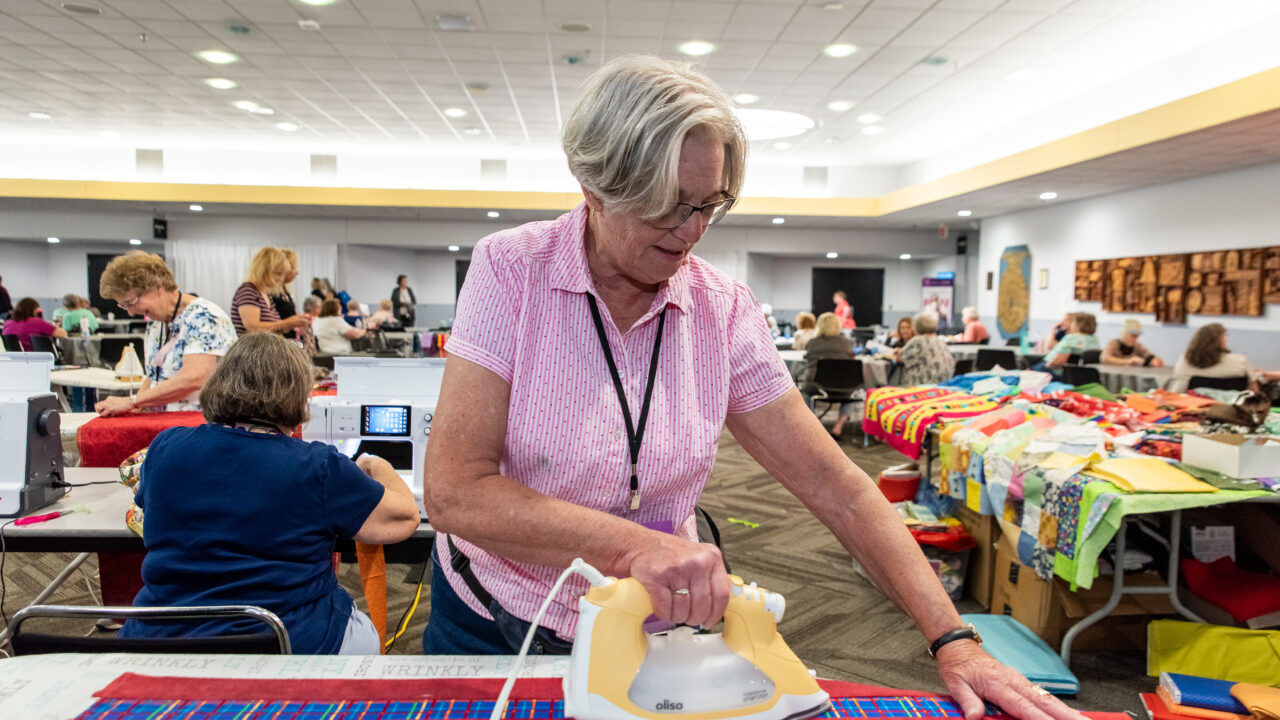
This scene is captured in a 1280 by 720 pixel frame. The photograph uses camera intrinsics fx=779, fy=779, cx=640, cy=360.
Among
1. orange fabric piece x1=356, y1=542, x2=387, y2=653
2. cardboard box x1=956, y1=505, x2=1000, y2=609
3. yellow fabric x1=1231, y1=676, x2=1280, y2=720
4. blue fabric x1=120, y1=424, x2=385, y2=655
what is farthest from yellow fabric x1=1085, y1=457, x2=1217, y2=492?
blue fabric x1=120, y1=424, x2=385, y2=655

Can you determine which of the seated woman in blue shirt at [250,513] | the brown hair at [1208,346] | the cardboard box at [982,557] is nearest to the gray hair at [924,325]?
the brown hair at [1208,346]

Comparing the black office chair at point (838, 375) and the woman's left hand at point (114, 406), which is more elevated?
the woman's left hand at point (114, 406)

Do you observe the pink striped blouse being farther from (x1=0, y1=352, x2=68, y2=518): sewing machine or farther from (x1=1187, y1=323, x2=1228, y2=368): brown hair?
(x1=1187, y1=323, x2=1228, y2=368): brown hair

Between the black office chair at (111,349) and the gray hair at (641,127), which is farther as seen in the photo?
the black office chair at (111,349)

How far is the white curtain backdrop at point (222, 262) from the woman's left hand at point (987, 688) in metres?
14.2

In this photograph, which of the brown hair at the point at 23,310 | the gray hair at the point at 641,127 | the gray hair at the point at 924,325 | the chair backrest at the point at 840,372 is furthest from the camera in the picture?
the brown hair at the point at 23,310

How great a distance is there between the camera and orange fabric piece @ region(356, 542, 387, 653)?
6.49 feet

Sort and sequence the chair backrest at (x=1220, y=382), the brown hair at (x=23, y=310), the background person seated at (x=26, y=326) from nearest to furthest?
the chair backrest at (x=1220, y=382) → the background person seated at (x=26, y=326) → the brown hair at (x=23, y=310)

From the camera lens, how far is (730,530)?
444 cm

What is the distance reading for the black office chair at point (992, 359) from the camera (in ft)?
27.9

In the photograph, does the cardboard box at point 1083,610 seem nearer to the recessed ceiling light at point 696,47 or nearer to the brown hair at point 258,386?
the brown hair at point 258,386

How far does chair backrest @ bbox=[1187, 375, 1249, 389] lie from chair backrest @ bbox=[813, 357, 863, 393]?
2520 mm

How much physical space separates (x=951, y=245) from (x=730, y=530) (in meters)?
12.1

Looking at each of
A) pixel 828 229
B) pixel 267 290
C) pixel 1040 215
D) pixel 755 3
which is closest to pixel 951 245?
pixel 828 229
